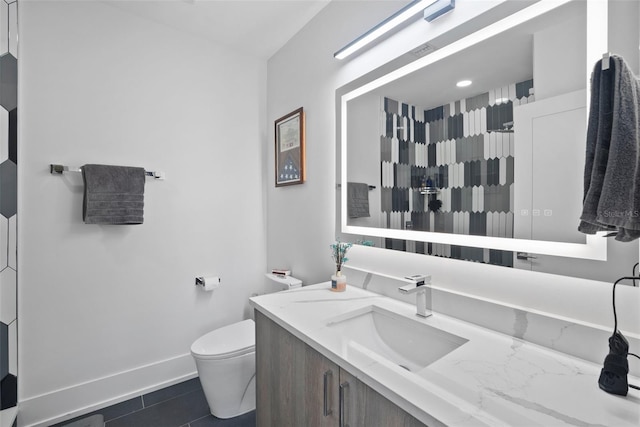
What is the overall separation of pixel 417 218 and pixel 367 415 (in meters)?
0.81

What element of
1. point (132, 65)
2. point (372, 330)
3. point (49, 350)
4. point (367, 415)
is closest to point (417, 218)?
point (372, 330)

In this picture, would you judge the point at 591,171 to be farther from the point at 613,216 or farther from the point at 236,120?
the point at 236,120

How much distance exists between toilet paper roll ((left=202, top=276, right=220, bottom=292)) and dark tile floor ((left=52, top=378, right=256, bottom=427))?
2.20 ft

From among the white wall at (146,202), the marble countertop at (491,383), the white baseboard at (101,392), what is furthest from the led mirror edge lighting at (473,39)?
the white baseboard at (101,392)

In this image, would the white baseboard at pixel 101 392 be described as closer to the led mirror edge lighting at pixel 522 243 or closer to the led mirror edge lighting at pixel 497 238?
the led mirror edge lighting at pixel 497 238

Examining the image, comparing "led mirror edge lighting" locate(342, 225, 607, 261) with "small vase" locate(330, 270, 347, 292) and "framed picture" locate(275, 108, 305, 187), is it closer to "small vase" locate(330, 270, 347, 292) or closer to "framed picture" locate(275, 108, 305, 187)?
"small vase" locate(330, 270, 347, 292)

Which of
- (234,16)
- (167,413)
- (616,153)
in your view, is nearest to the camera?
(616,153)

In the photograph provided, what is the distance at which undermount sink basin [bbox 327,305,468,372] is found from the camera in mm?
1034

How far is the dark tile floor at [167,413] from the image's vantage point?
1661 millimetres

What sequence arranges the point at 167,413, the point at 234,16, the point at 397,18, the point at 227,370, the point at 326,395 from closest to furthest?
1. the point at 326,395
2. the point at 397,18
3. the point at 227,370
4. the point at 167,413
5. the point at 234,16

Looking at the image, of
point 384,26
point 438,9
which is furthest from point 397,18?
point 438,9

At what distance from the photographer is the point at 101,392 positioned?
181 cm

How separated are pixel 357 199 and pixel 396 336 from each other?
2.42ft

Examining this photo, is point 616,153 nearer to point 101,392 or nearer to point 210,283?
point 210,283
